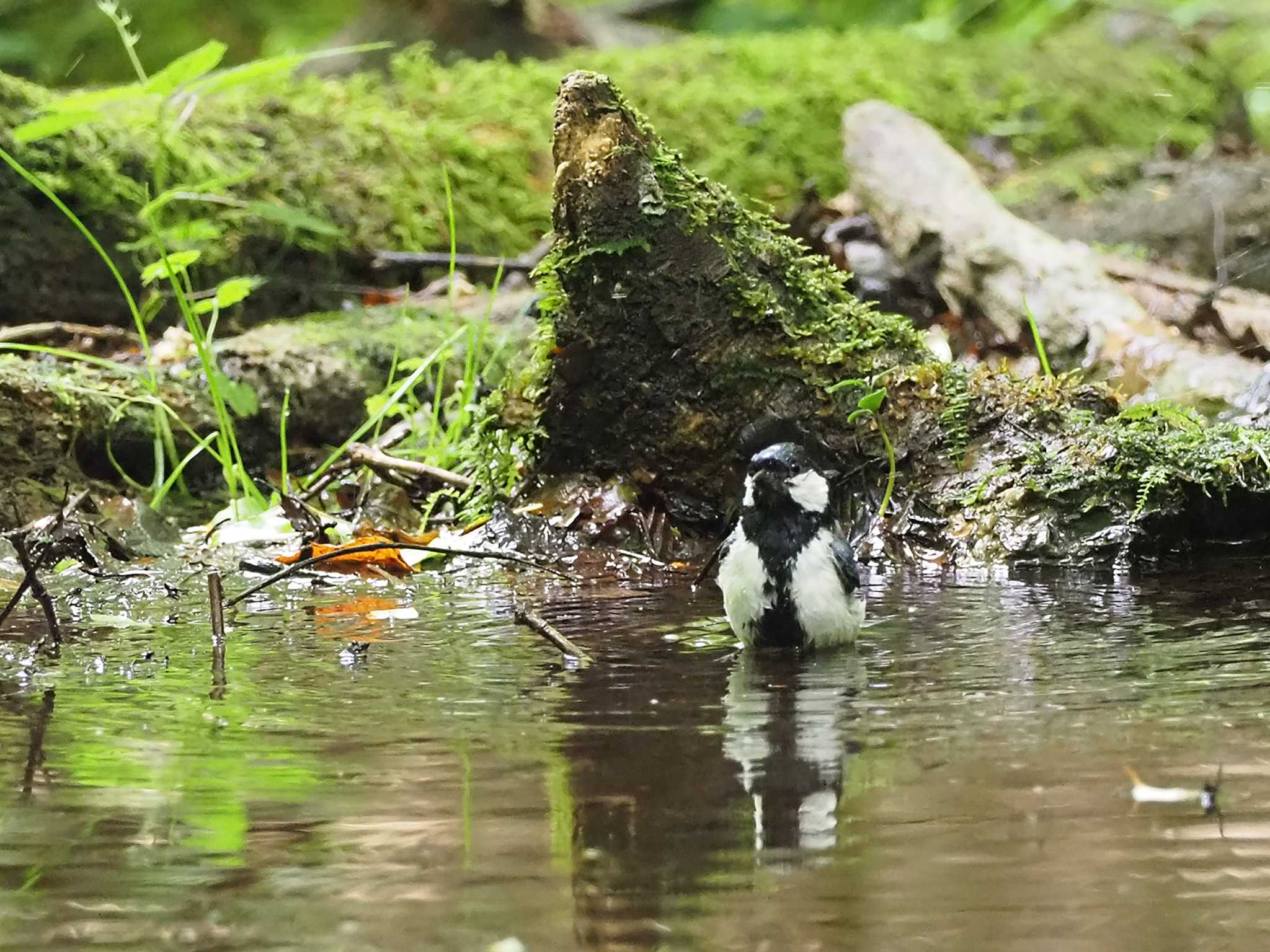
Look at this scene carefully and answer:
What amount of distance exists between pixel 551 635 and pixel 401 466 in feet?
7.07

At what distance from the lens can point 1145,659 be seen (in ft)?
9.02

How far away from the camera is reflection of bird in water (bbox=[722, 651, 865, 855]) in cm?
185

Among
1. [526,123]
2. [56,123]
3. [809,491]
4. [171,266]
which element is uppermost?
[526,123]

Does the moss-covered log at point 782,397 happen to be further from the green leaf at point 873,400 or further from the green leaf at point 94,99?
the green leaf at point 94,99

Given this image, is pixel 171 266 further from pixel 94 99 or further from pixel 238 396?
pixel 238 396

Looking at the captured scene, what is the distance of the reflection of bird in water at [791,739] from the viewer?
1848 mm

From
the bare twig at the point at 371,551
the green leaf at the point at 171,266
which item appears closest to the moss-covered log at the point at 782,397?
the bare twig at the point at 371,551

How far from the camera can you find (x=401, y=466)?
4.95 m

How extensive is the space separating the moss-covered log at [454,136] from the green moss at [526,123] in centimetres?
1

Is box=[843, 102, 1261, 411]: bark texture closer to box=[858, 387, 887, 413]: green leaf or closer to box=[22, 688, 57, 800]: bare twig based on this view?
box=[858, 387, 887, 413]: green leaf

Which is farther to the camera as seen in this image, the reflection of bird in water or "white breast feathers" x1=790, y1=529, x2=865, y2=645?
"white breast feathers" x1=790, y1=529, x2=865, y2=645

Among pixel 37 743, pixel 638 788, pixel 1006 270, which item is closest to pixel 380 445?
pixel 1006 270

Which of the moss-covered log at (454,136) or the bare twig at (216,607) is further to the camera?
the moss-covered log at (454,136)

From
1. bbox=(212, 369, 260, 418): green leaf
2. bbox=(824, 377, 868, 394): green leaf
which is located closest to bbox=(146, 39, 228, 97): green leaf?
bbox=(212, 369, 260, 418): green leaf
